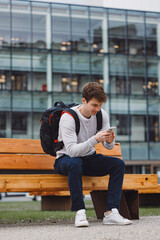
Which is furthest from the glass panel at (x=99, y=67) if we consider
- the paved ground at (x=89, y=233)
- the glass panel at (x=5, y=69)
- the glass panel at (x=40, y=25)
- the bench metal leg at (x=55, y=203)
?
the paved ground at (x=89, y=233)

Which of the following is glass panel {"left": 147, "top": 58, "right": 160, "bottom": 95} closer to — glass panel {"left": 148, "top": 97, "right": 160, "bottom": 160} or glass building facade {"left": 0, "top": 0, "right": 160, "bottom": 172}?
glass building facade {"left": 0, "top": 0, "right": 160, "bottom": 172}

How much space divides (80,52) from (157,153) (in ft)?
29.5

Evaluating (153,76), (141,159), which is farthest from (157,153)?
(153,76)

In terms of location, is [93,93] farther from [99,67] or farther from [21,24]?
[99,67]

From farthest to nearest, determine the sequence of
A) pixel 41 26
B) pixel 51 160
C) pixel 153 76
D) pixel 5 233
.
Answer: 1. pixel 153 76
2. pixel 41 26
3. pixel 51 160
4. pixel 5 233

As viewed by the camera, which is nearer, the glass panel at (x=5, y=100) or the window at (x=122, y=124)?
the glass panel at (x=5, y=100)

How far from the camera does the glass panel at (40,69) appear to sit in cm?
2994

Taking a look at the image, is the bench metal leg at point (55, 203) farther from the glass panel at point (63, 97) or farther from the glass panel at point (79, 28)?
the glass panel at point (79, 28)

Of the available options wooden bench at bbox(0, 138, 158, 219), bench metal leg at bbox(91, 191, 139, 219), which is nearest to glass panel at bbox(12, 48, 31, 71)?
wooden bench at bbox(0, 138, 158, 219)

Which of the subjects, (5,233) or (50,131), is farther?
(50,131)

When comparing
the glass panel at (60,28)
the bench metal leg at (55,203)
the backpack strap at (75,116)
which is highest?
the glass panel at (60,28)

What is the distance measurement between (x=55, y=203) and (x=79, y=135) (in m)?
4.80

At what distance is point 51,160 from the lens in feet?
17.7

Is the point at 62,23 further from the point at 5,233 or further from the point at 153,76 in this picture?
the point at 5,233
